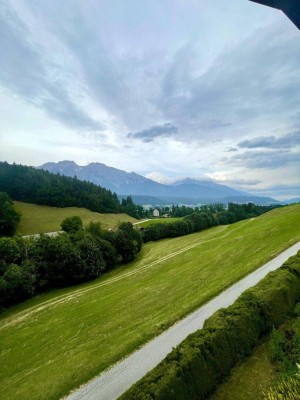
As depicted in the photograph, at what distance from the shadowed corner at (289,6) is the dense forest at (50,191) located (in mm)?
142819

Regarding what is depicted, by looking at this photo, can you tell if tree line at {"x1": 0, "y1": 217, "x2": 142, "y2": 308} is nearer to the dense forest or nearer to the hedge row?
the hedge row

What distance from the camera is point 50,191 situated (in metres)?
138

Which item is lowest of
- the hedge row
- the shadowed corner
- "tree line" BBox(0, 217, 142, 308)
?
"tree line" BBox(0, 217, 142, 308)

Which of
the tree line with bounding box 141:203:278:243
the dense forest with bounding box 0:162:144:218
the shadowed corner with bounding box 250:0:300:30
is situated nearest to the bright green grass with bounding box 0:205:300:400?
the shadowed corner with bounding box 250:0:300:30

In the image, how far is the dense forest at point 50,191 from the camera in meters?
138

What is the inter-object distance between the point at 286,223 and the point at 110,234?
41.6 meters

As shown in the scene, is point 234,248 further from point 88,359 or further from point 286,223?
point 88,359

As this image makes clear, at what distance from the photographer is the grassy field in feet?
349

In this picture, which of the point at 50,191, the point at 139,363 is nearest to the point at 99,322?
the point at 139,363

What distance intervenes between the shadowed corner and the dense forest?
14282cm

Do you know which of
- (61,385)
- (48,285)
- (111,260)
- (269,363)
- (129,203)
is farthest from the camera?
(129,203)

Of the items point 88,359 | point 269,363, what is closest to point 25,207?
point 88,359

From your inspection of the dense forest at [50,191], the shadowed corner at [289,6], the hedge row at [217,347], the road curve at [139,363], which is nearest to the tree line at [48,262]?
the road curve at [139,363]

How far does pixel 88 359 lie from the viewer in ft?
62.2
